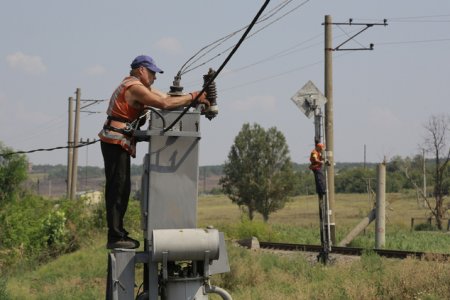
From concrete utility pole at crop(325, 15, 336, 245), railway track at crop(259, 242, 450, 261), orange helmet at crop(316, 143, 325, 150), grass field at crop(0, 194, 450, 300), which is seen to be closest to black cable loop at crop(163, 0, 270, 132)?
grass field at crop(0, 194, 450, 300)

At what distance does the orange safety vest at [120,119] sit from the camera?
20.2ft

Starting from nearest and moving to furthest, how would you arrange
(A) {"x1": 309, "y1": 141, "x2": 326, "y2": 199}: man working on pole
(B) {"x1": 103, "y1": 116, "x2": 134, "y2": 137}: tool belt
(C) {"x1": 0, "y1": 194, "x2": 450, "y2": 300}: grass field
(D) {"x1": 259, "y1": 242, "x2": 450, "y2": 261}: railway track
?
(B) {"x1": 103, "y1": 116, "x2": 134, "y2": 137}: tool belt < (C) {"x1": 0, "y1": 194, "x2": 450, "y2": 300}: grass field < (D) {"x1": 259, "y1": 242, "x2": 450, "y2": 261}: railway track < (A) {"x1": 309, "y1": 141, "x2": 326, "y2": 199}: man working on pole

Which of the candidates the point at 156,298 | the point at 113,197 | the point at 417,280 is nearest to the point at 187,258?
the point at 156,298

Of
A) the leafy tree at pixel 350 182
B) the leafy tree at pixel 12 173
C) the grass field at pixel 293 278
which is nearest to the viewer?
the grass field at pixel 293 278

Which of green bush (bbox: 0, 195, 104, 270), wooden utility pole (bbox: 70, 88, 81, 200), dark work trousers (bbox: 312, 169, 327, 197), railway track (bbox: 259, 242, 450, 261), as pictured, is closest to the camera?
railway track (bbox: 259, 242, 450, 261)

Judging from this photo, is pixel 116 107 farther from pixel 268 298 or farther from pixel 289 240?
pixel 289 240

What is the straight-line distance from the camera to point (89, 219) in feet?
90.6

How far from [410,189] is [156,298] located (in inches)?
4438

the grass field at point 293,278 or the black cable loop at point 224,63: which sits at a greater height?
the black cable loop at point 224,63

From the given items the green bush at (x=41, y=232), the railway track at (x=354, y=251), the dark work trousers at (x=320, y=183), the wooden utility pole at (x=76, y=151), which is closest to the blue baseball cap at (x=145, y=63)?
the railway track at (x=354, y=251)

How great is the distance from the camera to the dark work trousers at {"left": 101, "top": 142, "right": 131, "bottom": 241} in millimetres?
6207

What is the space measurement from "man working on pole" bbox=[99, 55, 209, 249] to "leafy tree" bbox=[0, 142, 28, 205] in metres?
35.1

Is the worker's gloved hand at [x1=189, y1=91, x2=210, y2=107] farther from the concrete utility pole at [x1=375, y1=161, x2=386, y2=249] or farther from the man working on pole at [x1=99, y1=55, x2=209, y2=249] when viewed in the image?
the concrete utility pole at [x1=375, y1=161, x2=386, y2=249]

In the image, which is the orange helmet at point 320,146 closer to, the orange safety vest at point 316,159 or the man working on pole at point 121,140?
the orange safety vest at point 316,159
